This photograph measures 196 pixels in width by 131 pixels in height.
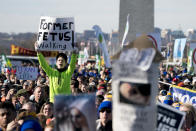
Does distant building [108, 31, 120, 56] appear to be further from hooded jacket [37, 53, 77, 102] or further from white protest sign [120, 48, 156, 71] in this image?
white protest sign [120, 48, 156, 71]

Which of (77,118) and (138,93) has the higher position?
(138,93)

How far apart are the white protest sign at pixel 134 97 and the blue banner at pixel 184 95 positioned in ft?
17.8

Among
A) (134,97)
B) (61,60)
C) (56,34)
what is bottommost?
(134,97)

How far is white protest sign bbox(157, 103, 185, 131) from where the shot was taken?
4160 millimetres

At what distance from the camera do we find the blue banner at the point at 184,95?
880cm

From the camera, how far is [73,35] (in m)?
9.10

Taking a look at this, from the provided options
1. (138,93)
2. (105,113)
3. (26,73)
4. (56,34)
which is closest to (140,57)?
(138,93)

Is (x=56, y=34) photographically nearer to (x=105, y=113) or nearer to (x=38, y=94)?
(x=38, y=94)

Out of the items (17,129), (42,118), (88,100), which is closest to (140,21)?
(42,118)

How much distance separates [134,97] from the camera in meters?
3.17

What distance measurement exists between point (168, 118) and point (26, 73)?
10.2 m

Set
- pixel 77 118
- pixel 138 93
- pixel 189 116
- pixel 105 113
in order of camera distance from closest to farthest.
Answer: pixel 138 93 → pixel 77 118 → pixel 105 113 → pixel 189 116

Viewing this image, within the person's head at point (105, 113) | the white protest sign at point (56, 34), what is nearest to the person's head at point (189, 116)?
the person's head at point (105, 113)

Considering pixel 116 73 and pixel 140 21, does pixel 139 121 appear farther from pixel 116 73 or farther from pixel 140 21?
pixel 140 21
